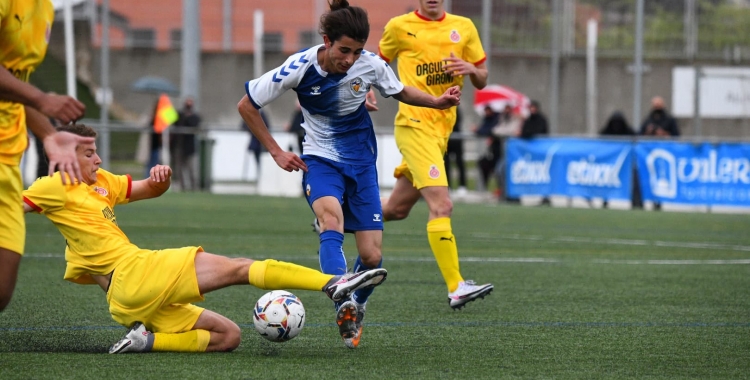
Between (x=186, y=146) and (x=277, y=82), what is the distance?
62.3ft

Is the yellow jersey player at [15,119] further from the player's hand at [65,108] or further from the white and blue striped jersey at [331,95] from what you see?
the white and blue striped jersey at [331,95]

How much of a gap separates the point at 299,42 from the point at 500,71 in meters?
5.89

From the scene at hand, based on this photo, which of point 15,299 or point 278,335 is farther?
point 15,299

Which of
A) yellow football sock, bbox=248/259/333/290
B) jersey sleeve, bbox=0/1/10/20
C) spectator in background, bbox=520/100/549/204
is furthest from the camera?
spectator in background, bbox=520/100/549/204

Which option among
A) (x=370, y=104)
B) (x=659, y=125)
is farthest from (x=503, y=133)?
(x=370, y=104)

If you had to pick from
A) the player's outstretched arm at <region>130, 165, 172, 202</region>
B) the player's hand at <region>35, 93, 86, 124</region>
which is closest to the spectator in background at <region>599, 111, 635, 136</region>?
the player's outstretched arm at <region>130, 165, 172, 202</region>

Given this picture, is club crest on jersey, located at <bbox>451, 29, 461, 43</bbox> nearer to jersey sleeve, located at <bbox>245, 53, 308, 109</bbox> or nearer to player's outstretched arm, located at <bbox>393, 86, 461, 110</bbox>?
player's outstretched arm, located at <bbox>393, 86, 461, 110</bbox>

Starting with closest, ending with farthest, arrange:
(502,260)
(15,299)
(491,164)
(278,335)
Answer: (278,335) → (15,299) → (502,260) → (491,164)

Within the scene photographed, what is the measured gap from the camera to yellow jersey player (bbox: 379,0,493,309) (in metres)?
8.17

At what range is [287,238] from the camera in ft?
43.2

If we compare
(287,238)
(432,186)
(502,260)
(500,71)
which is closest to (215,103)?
(500,71)

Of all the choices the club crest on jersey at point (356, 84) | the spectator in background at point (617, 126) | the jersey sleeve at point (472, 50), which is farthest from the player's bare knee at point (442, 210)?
the spectator in background at point (617, 126)

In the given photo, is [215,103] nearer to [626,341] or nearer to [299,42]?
[299,42]

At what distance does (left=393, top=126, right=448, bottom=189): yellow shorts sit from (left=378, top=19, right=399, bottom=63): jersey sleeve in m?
0.56
